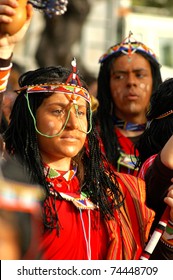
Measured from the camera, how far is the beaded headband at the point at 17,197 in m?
1.63

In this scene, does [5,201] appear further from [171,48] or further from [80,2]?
[171,48]

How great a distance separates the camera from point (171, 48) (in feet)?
59.8

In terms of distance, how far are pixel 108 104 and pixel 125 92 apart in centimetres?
16

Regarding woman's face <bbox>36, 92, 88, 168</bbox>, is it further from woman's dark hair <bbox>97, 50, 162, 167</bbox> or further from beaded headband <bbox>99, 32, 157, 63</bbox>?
beaded headband <bbox>99, 32, 157, 63</bbox>

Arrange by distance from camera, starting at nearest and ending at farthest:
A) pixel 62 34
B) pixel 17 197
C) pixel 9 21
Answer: pixel 17 197 → pixel 9 21 → pixel 62 34

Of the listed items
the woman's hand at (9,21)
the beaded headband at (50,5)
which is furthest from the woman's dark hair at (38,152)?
the woman's hand at (9,21)

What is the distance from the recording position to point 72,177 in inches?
A: 122

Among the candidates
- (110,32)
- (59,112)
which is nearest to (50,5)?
(59,112)

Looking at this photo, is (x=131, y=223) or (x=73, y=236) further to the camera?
(x=131, y=223)

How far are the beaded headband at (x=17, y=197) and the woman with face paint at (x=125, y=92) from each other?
2.64 meters

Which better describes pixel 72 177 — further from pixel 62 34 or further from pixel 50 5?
pixel 62 34

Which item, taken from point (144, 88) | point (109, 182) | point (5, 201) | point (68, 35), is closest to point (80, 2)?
point (68, 35)

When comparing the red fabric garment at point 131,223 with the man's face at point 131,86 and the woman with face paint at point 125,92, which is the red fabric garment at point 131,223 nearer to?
the woman with face paint at point 125,92

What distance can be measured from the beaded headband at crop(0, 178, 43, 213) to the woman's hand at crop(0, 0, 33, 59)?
0.83m
